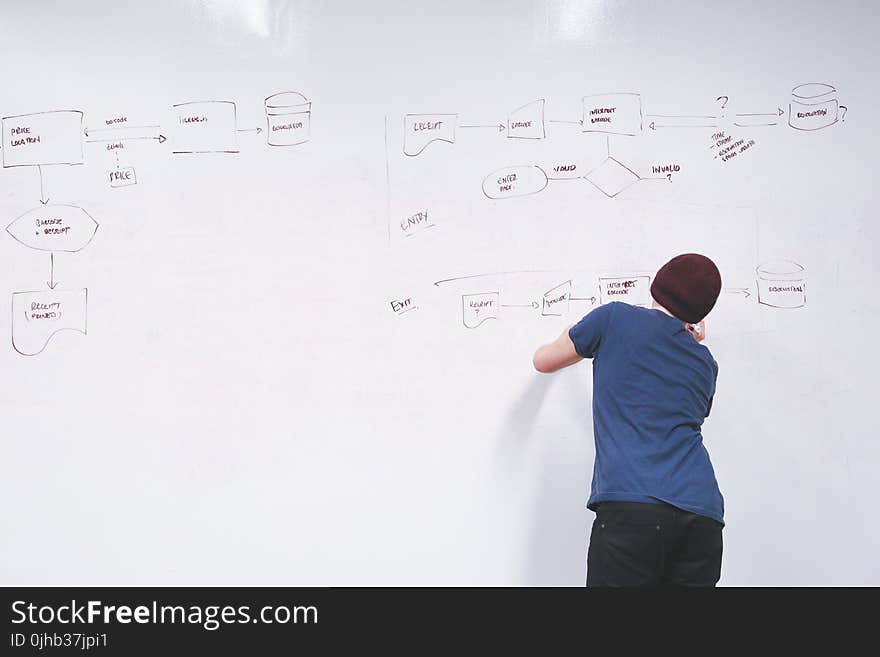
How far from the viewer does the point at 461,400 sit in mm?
1885

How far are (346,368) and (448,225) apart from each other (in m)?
0.41

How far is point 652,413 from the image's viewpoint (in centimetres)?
159

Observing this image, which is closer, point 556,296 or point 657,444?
point 657,444

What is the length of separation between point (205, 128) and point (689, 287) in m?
1.16

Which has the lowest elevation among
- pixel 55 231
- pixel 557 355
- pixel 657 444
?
pixel 657 444

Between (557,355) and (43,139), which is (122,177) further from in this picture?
(557,355)

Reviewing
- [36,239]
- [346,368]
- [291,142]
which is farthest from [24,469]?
[291,142]

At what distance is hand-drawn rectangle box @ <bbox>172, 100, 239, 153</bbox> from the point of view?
1911 mm

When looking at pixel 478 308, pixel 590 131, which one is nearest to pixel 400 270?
pixel 478 308

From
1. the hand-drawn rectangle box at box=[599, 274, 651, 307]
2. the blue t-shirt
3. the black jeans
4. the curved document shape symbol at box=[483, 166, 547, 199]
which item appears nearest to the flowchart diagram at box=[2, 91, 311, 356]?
the curved document shape symbol at box=[483, 166, 547, 199]

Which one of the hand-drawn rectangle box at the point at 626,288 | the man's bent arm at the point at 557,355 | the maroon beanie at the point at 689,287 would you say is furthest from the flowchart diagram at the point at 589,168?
the maroon beanie at the point at 689,287

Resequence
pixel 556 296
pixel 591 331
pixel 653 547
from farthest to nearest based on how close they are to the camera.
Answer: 1. pixel 556 296
2. pixel 591 331
3. pixel 653 547

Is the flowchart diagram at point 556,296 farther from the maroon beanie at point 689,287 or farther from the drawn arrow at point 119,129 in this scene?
the drawn arrow at point 119,129
